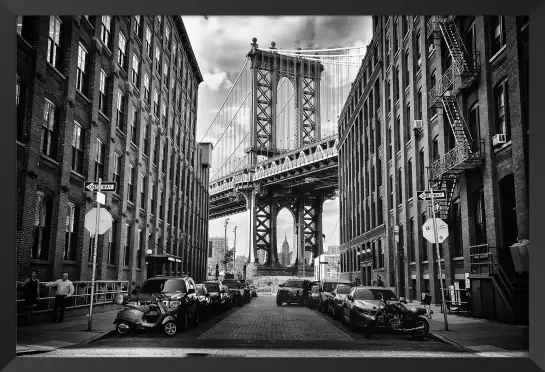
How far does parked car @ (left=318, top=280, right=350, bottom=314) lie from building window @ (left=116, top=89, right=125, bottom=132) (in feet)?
42.8

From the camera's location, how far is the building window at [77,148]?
21750mm

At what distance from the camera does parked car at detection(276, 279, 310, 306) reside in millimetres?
32875

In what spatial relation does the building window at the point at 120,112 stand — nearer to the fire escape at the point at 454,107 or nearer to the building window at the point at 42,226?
the building window at the point at 42,226

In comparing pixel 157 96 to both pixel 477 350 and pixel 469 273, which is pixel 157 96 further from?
pixel 477 350

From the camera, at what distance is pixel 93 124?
23.1 meters

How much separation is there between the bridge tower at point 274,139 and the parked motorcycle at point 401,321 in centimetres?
1756

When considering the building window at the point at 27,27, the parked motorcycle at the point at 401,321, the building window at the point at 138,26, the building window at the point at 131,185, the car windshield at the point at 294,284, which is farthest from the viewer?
the car windshield at the point at 294,284

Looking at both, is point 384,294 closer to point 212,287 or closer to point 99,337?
point 99,337

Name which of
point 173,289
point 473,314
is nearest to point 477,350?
point 473,314

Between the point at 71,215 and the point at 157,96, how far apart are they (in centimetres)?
1566

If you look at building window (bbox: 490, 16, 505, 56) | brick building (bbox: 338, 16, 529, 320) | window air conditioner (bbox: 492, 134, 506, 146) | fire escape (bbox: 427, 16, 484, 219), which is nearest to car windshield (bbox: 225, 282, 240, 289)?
brick building (bbox: 338, 16, 529, 320)

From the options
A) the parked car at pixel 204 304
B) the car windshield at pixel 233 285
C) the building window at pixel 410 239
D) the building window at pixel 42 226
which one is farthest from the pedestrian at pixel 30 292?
the building window at pixel 410 239

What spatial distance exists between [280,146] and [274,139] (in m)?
20.2

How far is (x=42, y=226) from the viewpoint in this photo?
18.8 metres
